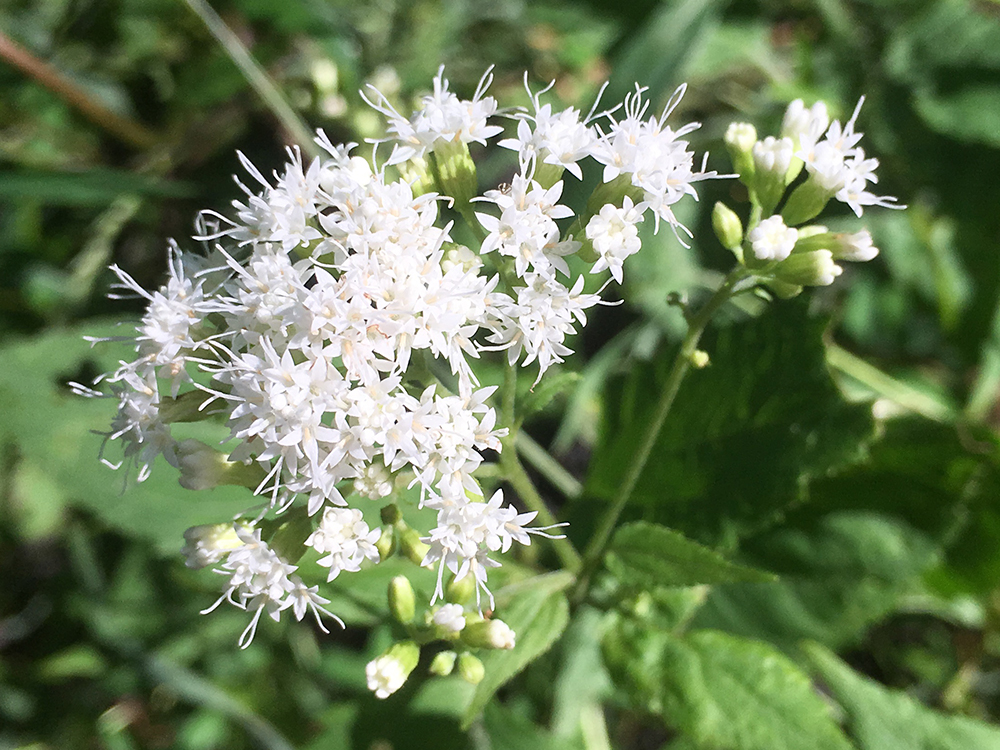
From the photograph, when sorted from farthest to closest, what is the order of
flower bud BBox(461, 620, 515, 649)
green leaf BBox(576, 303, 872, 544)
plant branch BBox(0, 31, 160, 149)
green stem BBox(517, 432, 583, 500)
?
plant branch BBox(0, 31, 160, 149) → green stem BBox(517, 432, 583, 500) → green leaf BBox(576, 303, 872, 544) → flower bud BBox(461, 620, 515, 649)

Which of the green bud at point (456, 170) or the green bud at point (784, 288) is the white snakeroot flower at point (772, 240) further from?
the green bud at point (456, 170)

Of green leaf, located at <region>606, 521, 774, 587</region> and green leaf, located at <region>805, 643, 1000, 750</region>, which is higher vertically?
green leaf, located at <region>606, 521, 774, 587</region>

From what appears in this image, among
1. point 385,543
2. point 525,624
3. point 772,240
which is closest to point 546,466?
point 525,624

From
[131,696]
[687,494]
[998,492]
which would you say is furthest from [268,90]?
[998,492]

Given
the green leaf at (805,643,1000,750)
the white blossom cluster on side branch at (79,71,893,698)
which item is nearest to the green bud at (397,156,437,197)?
the white blossom cluster on side branch at (79,71,893,698)

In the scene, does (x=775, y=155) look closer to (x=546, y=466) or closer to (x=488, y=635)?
(x=488, y=635)

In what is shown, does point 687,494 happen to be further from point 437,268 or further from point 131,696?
point 131,696

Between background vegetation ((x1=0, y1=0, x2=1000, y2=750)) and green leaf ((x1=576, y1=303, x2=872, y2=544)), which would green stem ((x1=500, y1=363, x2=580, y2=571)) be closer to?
background vegetation ((x1=0, y1=0, x2=1000, y2=750))
